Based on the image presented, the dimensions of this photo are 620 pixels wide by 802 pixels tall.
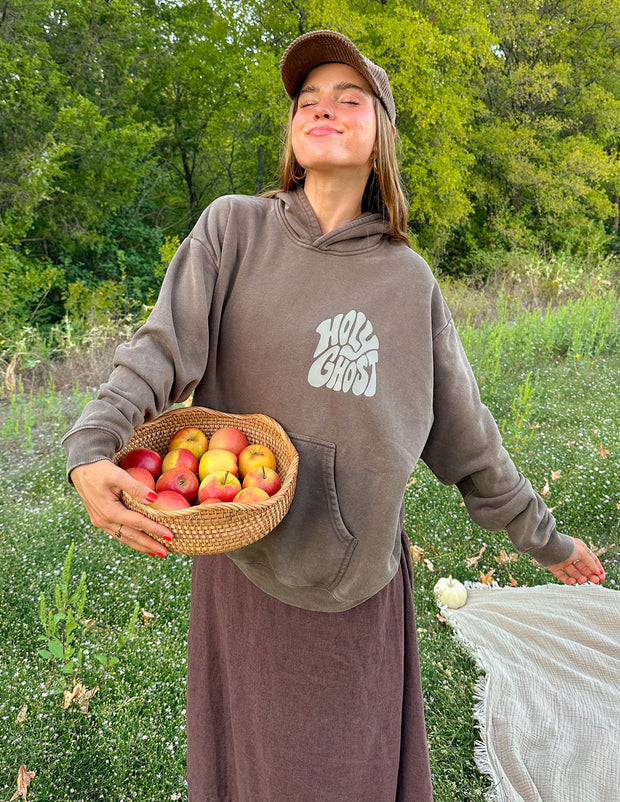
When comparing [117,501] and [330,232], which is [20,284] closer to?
[330,232]

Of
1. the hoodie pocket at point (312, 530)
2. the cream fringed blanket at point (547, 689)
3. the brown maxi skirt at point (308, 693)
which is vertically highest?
the hoodie pocket at point (312, 530)

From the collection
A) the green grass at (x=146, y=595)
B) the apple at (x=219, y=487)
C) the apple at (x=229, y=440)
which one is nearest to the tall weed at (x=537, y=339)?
the green grass at (x=146, y=595)

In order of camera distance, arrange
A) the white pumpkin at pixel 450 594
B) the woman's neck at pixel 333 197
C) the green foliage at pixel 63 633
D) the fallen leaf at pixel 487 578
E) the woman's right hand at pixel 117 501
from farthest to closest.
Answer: the fallen leaf at pixel 487 578 → the white pumpkin at pixel 450 594 → the green foliage at pixel 63 633 → the woman's neck at pixel 333 197 → the woman's right hand at pixel 117 501

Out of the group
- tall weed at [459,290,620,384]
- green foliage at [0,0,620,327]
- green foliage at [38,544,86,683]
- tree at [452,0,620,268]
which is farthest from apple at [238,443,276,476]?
tree at [452,0,620,268]

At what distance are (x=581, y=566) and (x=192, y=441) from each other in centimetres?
117

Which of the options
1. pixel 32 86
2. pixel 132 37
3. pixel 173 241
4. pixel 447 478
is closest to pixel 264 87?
pixel 132 37

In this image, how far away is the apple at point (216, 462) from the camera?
1154 mm

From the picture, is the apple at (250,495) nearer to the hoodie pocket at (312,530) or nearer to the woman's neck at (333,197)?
the hoodie pocket at (312,530)

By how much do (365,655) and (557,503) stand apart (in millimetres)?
2537

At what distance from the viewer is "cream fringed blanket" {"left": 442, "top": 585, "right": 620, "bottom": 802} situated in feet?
6.63

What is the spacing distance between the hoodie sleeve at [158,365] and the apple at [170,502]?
4.4 inches

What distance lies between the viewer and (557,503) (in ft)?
11.5

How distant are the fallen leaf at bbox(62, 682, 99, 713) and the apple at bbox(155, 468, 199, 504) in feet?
5.18

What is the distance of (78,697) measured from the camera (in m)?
2.25
